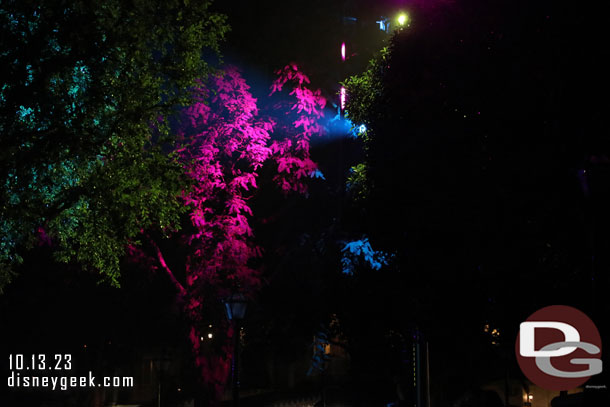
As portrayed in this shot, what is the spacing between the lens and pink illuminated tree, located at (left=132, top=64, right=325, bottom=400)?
20.5 m

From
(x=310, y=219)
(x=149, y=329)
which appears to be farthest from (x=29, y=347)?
(x=310, y=219)

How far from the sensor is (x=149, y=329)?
28016 mm

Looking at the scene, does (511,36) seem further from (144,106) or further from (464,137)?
(144,106)

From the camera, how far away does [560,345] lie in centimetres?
1386

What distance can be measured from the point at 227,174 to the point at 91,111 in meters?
8.85

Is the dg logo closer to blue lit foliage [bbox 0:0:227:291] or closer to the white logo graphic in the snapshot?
the white logo graphic

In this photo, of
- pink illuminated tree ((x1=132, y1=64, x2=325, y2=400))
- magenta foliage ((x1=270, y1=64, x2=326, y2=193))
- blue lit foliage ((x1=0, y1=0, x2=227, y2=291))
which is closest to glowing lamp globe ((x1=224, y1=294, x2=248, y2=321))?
pink illuminated tree ((x1=132, y1=64, x2=325, y2=400))

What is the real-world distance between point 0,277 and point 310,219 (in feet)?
41.4

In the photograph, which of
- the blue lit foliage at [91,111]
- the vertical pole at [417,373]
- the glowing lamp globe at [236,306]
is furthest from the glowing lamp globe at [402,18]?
the glowing lamp globe at [236,306]

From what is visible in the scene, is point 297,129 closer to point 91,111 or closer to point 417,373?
point 91,111

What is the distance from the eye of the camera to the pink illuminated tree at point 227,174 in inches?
808

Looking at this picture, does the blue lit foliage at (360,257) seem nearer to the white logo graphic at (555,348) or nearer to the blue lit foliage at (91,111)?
the white logo graphic at (555,348)

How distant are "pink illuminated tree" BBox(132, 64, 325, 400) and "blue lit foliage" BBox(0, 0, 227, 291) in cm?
481

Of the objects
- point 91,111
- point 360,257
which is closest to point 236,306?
point 360,257
